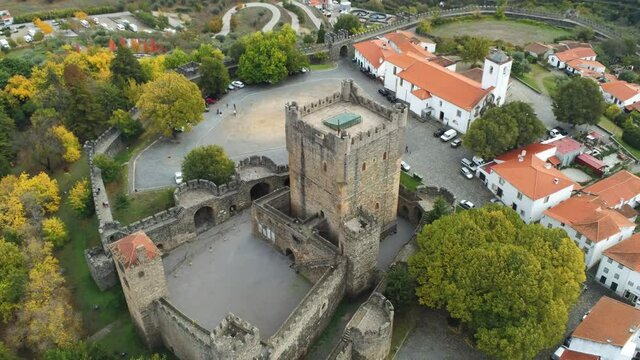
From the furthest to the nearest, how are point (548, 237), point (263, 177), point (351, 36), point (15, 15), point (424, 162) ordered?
point (15, 15) < point (351, 36) < point (424, 162) < point (263, 177) < point (548, 237)

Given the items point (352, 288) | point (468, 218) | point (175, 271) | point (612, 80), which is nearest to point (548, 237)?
point (468, 218)

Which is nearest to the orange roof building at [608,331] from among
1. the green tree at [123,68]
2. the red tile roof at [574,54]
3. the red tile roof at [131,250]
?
the red tile roof at [131,250]

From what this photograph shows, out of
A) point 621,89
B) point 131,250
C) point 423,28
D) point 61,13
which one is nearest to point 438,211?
point 131,250

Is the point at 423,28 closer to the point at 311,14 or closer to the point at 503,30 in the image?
the point at 503,30

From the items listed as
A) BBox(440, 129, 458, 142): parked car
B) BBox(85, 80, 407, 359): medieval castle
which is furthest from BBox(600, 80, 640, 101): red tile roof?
BBox(85, 80, 407, 359): medieval castle

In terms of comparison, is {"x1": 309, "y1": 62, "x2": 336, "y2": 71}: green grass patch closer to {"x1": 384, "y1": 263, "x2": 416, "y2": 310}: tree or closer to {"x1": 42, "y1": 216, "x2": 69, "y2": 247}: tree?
{"x1": 42, "y1": 216, "x2": 69, "y2": 247}: tree

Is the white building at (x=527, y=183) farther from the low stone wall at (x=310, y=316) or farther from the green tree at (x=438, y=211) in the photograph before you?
the low stone wall at (x=310, y=316)

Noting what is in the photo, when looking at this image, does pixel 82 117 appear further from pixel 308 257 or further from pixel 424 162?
pixel 424 162
